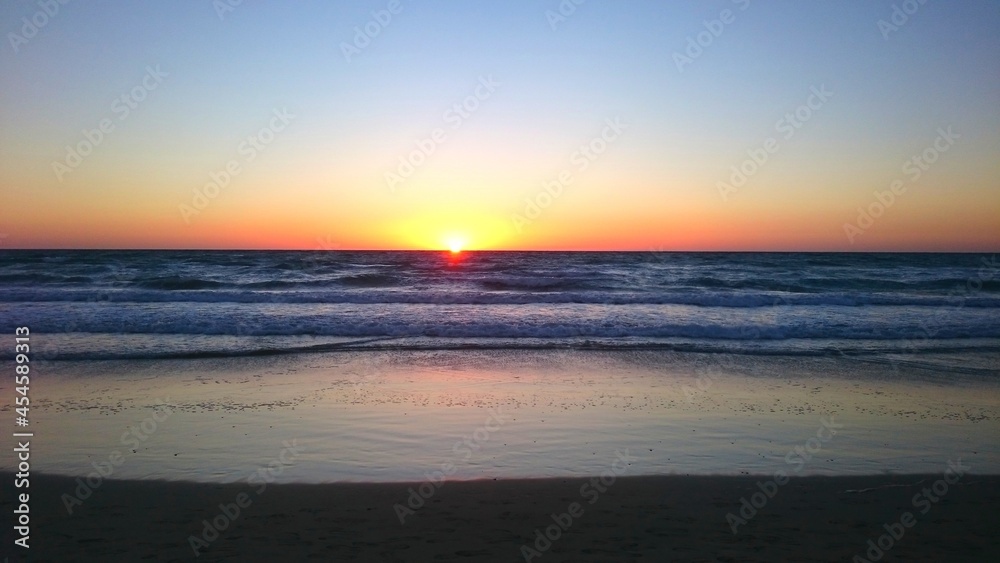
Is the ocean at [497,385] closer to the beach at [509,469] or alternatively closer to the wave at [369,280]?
the beach at [509,469]

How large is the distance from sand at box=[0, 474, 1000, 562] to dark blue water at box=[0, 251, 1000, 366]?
10027 mm

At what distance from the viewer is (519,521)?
5.54 metres

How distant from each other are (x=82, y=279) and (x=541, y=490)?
135ft

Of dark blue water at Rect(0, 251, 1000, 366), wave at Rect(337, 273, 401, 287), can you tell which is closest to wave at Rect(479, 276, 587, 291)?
dark blue water at Rect(0, 251, 1000, 366)

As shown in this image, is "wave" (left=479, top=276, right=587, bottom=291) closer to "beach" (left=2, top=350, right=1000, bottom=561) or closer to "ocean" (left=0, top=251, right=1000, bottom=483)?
"ocean" (left=0, top=251, right=1000, bottom=483)

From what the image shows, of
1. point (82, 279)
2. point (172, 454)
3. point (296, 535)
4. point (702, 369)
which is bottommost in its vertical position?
point (296, 535)

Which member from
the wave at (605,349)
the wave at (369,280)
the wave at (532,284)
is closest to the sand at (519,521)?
the wave at (605,349)

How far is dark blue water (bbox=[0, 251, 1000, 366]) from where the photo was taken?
17484 millimetres

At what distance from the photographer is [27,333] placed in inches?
735

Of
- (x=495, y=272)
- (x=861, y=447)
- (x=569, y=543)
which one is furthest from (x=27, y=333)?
(x=495, y=272)

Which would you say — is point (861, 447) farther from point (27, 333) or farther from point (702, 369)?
point (27, 333)

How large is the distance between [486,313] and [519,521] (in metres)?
19.1

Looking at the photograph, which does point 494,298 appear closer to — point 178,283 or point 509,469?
point 178,283

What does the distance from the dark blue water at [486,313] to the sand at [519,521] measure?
32.9 feet
